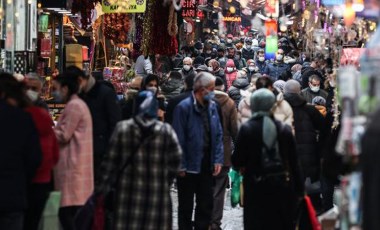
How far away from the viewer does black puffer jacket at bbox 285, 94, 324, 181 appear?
13.0m

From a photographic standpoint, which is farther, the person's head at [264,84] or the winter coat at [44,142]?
the person's head at [264,84]

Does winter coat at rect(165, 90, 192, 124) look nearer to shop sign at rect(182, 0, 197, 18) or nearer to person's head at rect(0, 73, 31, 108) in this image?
person's head at rect(0, 73, 31, 108)

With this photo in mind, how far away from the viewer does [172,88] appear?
1898 centimetres

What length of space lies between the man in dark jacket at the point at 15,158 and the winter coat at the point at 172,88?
9434 millimetres

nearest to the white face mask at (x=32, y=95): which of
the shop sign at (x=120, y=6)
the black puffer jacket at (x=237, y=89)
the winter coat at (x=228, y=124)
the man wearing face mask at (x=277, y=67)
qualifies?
the winter coat at (x=228, y=124)

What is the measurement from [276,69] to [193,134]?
1478 centimetres

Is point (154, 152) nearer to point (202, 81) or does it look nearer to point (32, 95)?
point (32, 95)

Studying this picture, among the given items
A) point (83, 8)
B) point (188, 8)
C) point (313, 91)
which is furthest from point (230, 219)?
point (188, 8)

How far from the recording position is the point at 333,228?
9.94 meters

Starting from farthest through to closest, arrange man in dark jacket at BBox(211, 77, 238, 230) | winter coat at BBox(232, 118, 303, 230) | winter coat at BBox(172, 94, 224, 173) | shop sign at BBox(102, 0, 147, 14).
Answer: shop sign at BBox(102, 0, 147, 14)
man in dark jacket at BBox(211, 77, 238, 230)
winter coat at BBox(172, 94, 224, 173)
winter coat at BBox(232, 118, 303, 230)

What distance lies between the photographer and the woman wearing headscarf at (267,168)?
10961 millimetres

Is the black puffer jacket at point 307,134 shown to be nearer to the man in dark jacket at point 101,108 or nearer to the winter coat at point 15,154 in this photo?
the man in dark jacket at point 101,108

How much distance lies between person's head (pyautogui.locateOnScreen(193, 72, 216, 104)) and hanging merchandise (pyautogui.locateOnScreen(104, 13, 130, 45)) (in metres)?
8.58

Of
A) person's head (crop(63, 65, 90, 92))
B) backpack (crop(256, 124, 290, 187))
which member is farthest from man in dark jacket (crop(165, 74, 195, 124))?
backpack (crop(256, 124, 290, 187))
